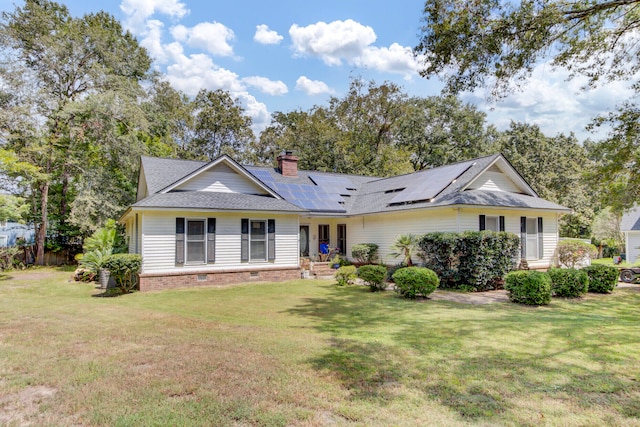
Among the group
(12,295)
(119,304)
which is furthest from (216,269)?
(12,295)

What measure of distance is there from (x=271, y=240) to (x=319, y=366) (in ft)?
36.1

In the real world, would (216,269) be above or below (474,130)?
below

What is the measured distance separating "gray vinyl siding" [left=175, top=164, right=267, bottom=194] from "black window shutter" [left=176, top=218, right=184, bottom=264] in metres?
1.76

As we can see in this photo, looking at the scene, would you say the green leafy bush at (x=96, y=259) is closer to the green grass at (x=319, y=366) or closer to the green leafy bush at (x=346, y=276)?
the green grass at (x=319, y=366)

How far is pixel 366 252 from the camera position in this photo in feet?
59.0

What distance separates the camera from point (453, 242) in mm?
13227

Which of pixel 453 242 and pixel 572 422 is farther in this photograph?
pixel 453 242

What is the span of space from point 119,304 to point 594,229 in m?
33.9

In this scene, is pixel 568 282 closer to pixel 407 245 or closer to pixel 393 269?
pixel 407 245

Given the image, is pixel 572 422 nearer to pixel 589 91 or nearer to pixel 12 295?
pixel 589 91

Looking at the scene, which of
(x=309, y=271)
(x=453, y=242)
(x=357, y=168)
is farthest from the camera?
(x=357, y=168)

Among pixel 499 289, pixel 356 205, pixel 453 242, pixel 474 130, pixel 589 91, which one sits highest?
pixel 474 130

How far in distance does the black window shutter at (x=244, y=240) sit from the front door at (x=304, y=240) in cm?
511

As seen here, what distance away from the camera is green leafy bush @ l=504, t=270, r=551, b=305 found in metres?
10.0
